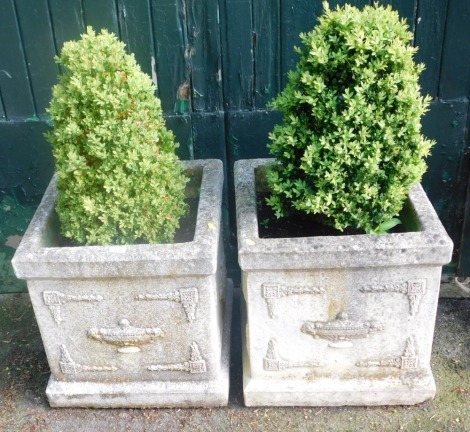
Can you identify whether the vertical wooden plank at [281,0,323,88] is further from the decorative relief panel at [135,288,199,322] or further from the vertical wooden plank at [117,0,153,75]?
the decorative relief panel at [135,288,199,322]

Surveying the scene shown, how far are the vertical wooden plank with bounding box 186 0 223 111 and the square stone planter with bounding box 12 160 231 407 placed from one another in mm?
463

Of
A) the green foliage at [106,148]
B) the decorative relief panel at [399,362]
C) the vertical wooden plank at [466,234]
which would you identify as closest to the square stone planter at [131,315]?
the green foliage at [106,148]

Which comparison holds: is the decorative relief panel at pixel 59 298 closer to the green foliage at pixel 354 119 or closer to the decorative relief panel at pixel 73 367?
the decorative relief panel at pixel 73 367

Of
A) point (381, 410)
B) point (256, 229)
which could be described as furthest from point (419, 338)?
point (256, 229)

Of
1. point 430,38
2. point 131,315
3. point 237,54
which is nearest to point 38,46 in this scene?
point 237,54

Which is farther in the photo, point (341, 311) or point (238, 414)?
point (238, 414)

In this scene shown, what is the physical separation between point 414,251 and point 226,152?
1.37 meters

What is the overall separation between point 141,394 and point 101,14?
6.37ft

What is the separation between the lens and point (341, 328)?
2.79 metres

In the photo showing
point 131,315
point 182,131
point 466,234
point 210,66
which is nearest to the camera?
point 131,315

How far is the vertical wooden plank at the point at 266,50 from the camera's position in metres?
3.20

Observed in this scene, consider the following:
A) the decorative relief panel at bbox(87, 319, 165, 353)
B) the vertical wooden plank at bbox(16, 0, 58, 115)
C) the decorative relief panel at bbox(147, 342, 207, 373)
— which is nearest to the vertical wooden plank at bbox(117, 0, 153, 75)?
the vertical wooden plank at bbox(16, 0, 58, 115)

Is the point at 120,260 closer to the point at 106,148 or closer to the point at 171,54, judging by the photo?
the point at 106,148

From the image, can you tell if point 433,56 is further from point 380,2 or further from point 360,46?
→ point 360,46
